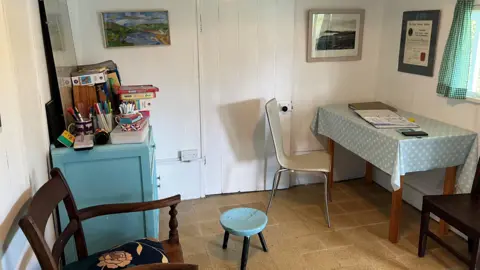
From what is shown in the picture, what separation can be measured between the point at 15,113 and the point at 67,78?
72 cm

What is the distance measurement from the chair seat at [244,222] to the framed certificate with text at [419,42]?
1.75 m

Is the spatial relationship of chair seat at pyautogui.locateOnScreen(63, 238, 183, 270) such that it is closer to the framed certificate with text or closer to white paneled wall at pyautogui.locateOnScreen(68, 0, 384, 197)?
white paneled wall at pyautogui.locateOnScreen(68, 0, 384, 197)

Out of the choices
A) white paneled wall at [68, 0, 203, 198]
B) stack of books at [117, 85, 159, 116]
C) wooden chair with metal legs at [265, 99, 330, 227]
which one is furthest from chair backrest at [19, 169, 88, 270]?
wooden chair with metal legs at [265, 99, 330, 227]

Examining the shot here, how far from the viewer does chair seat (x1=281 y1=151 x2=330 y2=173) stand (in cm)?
306

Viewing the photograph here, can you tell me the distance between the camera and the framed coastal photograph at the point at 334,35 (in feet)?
11.2

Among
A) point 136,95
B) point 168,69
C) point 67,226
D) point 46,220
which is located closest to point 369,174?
point 168,69

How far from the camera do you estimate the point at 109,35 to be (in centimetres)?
301

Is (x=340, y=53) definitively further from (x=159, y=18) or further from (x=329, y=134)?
(x=159, y=18)

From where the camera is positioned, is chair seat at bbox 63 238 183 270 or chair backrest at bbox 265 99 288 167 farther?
chair backrest at bbox 265 99 288 167

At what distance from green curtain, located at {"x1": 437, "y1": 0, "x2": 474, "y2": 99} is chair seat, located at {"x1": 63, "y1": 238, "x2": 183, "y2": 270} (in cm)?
216

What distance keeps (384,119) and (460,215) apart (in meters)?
0.91

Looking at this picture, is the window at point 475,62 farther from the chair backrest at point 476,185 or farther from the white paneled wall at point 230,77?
the white paneled wall at point 230,77

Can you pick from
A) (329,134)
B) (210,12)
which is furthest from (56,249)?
(329,134)

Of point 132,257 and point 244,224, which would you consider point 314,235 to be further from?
point 132,257
